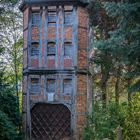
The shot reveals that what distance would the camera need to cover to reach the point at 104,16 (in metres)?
25.4

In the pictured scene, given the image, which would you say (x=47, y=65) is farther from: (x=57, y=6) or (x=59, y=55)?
(x=57, y=6)

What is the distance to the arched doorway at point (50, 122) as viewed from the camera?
25.1 meters

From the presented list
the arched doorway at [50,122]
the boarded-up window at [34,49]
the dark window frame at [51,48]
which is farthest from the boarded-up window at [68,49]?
the arched doorway at [50,122]

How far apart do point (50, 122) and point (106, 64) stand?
4966mm

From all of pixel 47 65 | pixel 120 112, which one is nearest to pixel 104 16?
pixel 47 65

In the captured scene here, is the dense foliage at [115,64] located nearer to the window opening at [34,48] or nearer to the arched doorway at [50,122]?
the arched doorway at [50,122]

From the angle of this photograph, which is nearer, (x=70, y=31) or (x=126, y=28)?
(x=126, y=28)

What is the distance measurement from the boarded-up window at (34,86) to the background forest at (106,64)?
1236mm

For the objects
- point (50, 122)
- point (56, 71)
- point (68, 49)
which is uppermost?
point (68, 49)

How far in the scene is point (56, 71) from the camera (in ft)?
82.6

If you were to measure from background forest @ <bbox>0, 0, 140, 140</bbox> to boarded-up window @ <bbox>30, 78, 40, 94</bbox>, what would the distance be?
4.06 feet

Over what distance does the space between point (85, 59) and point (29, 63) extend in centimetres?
345

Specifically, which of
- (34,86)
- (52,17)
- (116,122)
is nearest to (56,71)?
(34,86)

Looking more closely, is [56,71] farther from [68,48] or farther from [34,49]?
[34,49]
